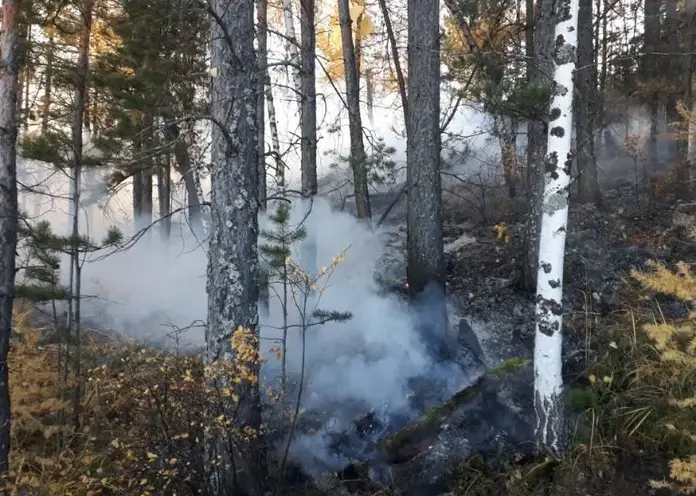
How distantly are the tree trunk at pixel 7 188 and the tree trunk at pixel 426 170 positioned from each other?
16.8 ft

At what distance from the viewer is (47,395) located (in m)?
7.22

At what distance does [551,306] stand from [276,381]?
3.85 metres

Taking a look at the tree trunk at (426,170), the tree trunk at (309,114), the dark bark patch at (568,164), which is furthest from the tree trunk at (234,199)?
the tree trunk at (309,114)

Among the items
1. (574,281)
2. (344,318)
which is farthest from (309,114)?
(574,281)

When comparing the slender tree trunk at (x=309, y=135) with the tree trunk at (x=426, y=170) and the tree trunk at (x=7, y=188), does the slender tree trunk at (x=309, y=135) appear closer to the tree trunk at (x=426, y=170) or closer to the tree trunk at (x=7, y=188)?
the tree trunk at (x=426, y=170)

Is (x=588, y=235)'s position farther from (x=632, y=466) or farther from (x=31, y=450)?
(x=31, y=450)

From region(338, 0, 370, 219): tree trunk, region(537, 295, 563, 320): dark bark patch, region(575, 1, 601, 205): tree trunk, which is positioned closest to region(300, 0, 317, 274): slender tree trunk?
region(338, 0, 370, 219): tree trunk

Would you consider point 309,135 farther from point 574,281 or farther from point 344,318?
point 574,281

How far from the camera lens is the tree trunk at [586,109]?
34.0ft

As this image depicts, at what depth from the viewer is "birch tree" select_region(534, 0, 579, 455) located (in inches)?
195

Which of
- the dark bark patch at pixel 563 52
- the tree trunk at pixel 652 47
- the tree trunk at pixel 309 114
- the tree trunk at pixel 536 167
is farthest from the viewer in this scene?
the tree trunk at pixel 652 47

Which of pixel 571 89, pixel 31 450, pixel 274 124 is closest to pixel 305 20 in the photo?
pixel 274 124

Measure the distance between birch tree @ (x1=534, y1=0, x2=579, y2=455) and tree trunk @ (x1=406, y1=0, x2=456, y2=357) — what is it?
8.25 feet

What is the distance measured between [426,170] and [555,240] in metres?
3.20
